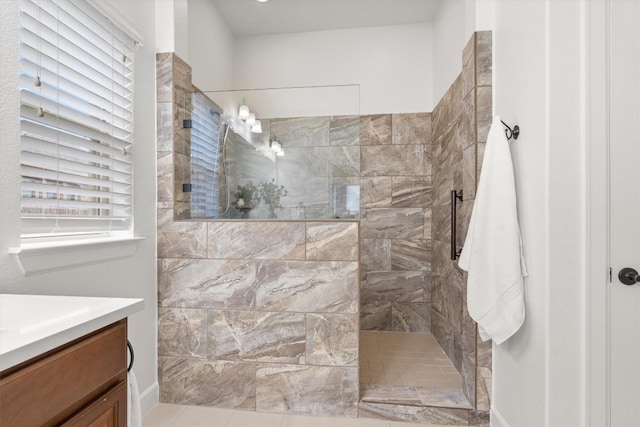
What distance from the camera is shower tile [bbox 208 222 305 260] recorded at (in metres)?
1.91

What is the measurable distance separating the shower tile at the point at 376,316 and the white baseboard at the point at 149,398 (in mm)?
1858

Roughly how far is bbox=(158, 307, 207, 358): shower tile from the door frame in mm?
1924

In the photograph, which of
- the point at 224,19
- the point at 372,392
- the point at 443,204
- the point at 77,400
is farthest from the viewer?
the point at 224,19

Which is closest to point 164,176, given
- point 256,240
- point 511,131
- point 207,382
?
point 256,240

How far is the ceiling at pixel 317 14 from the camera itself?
2.82 m

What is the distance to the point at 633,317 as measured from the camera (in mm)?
1188

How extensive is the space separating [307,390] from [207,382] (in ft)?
2.06

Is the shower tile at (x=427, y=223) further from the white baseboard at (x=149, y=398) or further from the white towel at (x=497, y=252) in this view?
the white baseboard at (x=149, y=398)

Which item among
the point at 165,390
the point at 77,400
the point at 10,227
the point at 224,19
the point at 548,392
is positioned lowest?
the point at 165,390

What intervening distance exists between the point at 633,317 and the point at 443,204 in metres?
1.58

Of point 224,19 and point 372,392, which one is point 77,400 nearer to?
point 372,392

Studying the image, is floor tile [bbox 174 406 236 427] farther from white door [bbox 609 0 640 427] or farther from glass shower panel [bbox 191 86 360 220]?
white door [bbox 609 0 640 427]

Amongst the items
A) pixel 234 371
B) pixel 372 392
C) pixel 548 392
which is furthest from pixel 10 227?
pixel 548 392

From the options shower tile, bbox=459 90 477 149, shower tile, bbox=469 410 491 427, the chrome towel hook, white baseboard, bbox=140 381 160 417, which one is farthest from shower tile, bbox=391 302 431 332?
white baseboard, bbox=140 381 160 417
